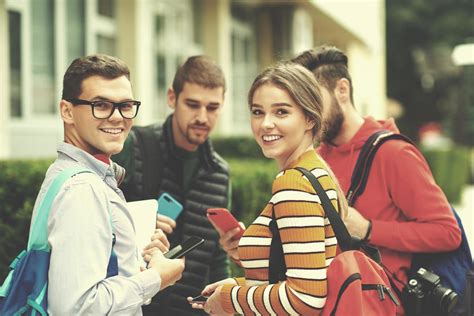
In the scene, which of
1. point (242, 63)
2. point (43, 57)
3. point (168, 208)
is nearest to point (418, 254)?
point (168, 208)

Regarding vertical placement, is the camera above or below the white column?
below

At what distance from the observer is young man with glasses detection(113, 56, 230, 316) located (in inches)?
141

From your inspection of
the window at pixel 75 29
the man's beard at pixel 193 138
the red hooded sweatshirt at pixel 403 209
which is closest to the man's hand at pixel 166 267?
the red hooded sweatshirt at pixel 403 209

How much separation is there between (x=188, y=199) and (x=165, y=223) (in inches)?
22.3

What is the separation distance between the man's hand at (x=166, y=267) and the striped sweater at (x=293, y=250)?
24 centimetres

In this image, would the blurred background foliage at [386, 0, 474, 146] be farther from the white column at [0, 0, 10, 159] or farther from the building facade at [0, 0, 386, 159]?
the white column at [0, 0, 10, 159]

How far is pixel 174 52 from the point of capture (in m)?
15.3

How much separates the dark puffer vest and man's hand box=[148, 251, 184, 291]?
1.12 metres

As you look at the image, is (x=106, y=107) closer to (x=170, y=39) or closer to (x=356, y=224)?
(x=356, y=224)

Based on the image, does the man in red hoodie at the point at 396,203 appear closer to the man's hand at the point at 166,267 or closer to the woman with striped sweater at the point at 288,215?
the woman with striped sweater at the point at 288,215

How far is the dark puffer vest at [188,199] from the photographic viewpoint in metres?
3.54

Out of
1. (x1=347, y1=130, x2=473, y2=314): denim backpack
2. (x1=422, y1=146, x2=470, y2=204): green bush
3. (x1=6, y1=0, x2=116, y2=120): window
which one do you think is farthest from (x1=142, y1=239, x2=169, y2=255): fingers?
(x1=422, y1=146, x2=470, y2=204): green bush

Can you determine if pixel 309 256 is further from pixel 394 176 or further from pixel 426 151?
pixel 426 151

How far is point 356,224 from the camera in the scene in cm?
301
